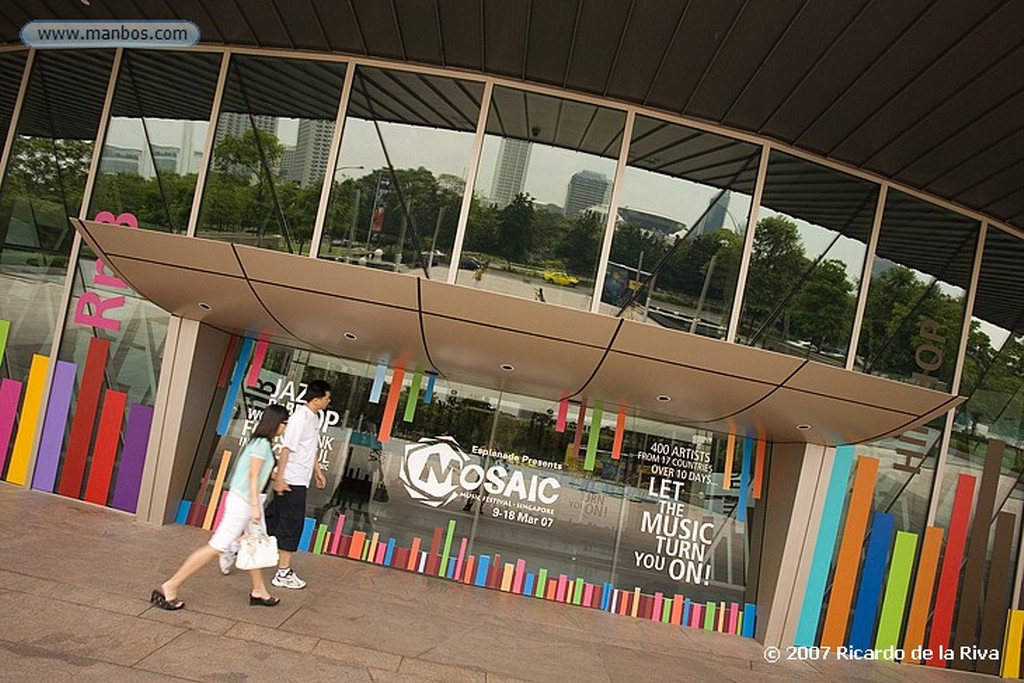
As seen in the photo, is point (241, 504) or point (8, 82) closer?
point (241, 504)

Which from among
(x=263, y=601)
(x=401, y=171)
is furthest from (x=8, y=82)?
(x=263, y=601)

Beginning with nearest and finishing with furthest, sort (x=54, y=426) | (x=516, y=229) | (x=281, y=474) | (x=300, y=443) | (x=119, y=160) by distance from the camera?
(x=281, y=474)
(x=300, y=443)
(x=516, y=229)
(x=119, y=160)
(x=54, y=426)

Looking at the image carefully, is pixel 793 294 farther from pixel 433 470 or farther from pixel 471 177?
pixel 433 470

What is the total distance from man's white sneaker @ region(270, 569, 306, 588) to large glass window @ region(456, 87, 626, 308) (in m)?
3.19

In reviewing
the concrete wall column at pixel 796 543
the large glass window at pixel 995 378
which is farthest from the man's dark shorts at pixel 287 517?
the large glass window at pixel 995 378

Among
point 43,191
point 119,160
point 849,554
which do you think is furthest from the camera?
point 43,191

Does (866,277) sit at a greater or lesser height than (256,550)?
greater

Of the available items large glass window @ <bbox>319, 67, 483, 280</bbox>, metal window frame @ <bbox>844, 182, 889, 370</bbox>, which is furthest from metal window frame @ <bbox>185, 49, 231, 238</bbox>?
metal window frame @ <bbox>844, 182, 889, 370</bbox>

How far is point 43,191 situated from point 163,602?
20.0 ft

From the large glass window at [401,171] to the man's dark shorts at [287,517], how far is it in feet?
7.71

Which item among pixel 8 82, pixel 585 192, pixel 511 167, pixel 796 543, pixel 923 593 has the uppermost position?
pixel 8 82

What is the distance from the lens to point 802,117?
759 centimetres

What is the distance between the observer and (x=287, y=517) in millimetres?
7211

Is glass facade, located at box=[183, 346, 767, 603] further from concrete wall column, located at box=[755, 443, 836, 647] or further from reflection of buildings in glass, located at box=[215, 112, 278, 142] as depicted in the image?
reflection of buildings in glass, located at box=[215, 112, 278, 142]
